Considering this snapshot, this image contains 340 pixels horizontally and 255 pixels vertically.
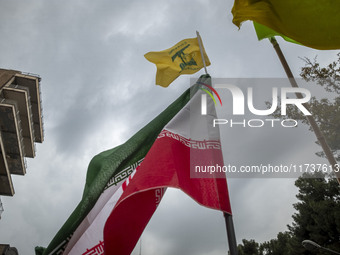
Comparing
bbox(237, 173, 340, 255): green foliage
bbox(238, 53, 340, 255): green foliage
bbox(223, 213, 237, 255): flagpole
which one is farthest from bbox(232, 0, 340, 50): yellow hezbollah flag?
bbox(237, 173, 340, 255): green foliage

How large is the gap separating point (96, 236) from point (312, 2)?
4.13 metres

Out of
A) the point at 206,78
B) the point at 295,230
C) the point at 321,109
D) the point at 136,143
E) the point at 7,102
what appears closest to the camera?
the point at 206,78

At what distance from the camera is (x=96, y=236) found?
14.5 ft

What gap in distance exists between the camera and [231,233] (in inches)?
114

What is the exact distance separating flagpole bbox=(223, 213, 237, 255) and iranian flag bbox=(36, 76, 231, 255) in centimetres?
10

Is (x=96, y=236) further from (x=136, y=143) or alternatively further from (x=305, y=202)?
(x=305, y=202)

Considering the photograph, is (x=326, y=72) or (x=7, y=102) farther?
(x=7, y=102)

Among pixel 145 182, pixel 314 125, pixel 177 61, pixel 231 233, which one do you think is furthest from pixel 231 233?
pixel 177 61

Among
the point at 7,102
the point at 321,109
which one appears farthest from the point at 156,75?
the point at 7,102

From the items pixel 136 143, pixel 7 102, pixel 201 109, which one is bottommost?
pixel 136 143

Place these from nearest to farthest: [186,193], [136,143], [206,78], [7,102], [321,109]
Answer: [186,193] < [206,78] < [136,143] < [321,109] < [7,102]

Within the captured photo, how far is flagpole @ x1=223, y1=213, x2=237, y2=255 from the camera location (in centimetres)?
281

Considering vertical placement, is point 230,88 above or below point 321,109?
below

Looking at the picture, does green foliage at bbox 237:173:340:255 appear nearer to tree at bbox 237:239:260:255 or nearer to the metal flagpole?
tree at bbox 237:239:260:255
